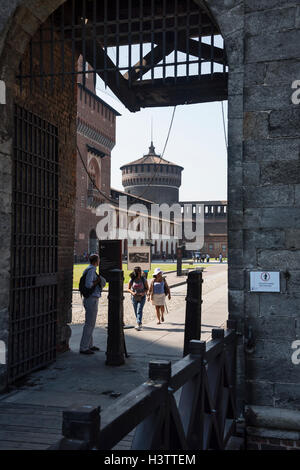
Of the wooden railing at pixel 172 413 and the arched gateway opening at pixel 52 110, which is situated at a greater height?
the arched gateway opening at pixel 52 110

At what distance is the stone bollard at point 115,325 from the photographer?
6836 mm

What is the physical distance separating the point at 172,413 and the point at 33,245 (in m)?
4.38

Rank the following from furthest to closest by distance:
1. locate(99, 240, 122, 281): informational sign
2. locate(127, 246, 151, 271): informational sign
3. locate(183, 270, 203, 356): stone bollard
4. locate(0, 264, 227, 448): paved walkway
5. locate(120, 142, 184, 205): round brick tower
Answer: locate(120, 142, 184, 205): round brick tower → locate(127, 246, 151, 271): informational sign → locate(99, 240, 122, 281): informational sign → locate(183, 270, 203, 356): stone bollard → locate(0, 264, 227, 448): paved walkway

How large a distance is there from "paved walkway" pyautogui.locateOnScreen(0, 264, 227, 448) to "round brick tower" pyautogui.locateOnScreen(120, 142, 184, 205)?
65265 millimetres

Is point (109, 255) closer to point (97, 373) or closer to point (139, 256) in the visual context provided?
point (97, 373)

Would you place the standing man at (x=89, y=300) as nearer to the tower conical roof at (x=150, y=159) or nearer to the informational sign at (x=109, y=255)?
the informational sign at (x=109, y=255)

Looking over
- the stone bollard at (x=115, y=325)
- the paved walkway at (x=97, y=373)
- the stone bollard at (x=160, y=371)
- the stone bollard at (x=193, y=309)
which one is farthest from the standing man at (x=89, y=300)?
the stone bollard at (x=160, y=371)

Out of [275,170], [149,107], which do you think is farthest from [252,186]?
[149,107]

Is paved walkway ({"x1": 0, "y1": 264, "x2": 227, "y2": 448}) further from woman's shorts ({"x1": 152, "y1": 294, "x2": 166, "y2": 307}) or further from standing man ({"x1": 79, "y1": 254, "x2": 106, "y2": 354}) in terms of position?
woman's shorts ({"x1": 152, "y1": 294, "x2": 166, "y2": 307})

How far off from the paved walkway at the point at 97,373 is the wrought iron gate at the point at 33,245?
1.22 feet

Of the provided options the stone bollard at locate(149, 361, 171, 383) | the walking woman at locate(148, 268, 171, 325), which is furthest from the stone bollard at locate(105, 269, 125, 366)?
the stone bollard at locate(149, 361, 171, 383)

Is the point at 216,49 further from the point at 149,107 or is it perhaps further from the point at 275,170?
the point at 275,170

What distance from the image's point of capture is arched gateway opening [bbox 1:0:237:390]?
549 cm

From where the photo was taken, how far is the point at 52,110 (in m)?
7.21
